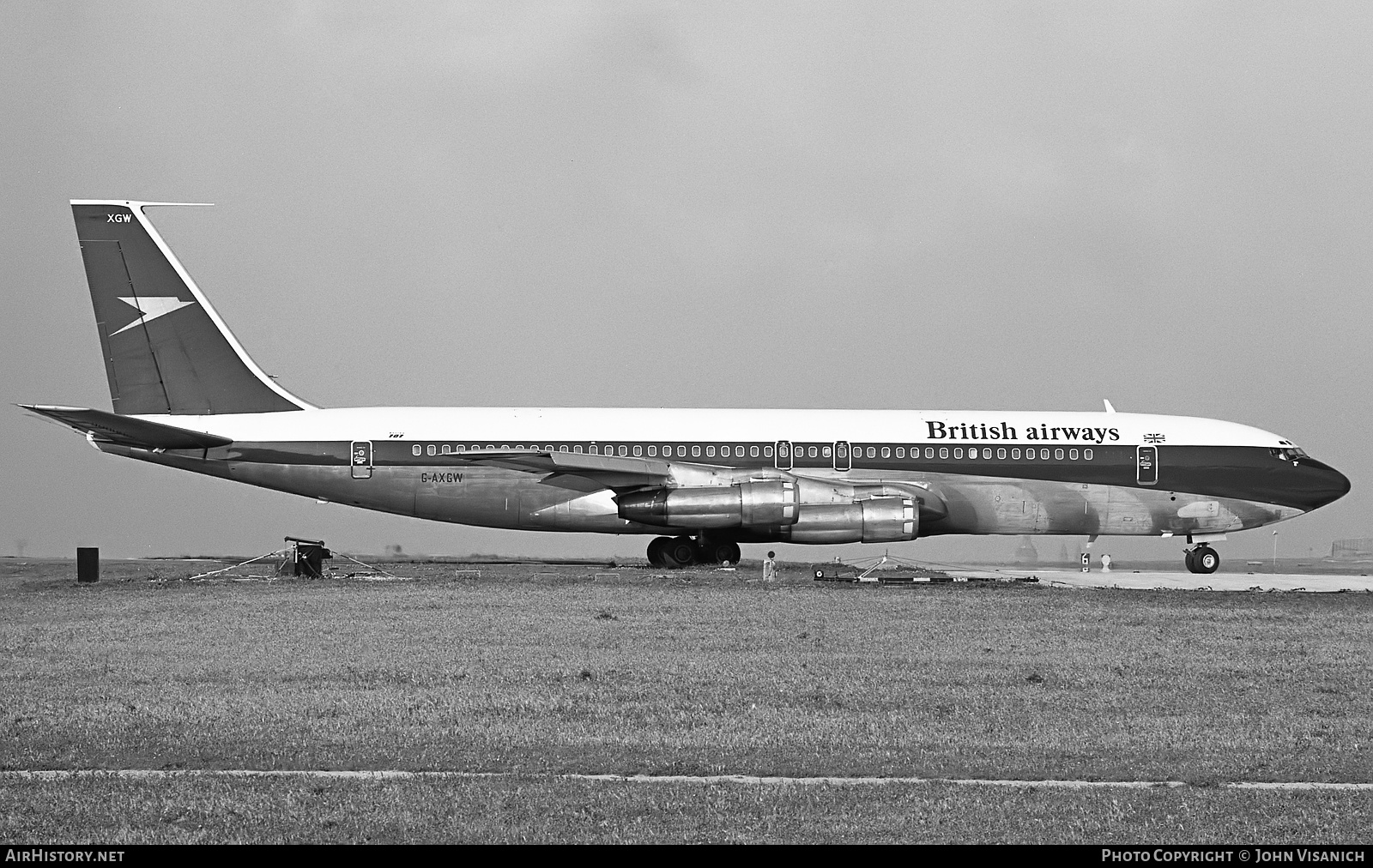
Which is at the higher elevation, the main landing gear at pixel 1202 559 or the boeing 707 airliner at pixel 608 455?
the boeing 707 airliner at pixel 608 455

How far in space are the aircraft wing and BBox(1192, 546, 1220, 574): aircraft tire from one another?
13.7 meters

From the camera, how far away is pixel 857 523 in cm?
3098

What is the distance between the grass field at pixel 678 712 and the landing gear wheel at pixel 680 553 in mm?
9458

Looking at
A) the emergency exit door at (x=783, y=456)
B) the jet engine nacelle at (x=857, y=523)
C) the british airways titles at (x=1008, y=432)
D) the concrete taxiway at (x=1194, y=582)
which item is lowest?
the concrete taxiway at (x=1194, y=582)

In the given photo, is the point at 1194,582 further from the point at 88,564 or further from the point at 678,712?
the point at 88,564

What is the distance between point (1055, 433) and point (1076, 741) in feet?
77.3

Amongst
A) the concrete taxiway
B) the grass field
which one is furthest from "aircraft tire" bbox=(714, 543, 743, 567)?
the grass field

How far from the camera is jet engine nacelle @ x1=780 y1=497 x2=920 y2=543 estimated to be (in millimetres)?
31000

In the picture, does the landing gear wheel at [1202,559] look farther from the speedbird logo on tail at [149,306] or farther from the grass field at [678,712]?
the speedbird logo on tail at [149,306]

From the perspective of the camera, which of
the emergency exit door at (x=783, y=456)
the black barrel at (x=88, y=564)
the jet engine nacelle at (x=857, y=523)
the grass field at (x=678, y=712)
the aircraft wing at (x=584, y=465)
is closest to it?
the grass field at (x=678, y=712)

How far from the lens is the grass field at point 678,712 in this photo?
8680mm

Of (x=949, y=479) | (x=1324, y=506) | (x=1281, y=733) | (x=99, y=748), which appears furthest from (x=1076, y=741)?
(x=1324, y=506)

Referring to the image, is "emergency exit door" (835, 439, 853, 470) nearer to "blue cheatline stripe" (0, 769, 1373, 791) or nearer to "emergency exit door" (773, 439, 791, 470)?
"emergency exit door" (773, 439, 791, 470)

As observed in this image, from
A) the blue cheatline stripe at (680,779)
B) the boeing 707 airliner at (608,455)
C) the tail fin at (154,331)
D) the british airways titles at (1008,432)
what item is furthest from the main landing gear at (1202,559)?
the blue cheatline stripe at (680,779)
